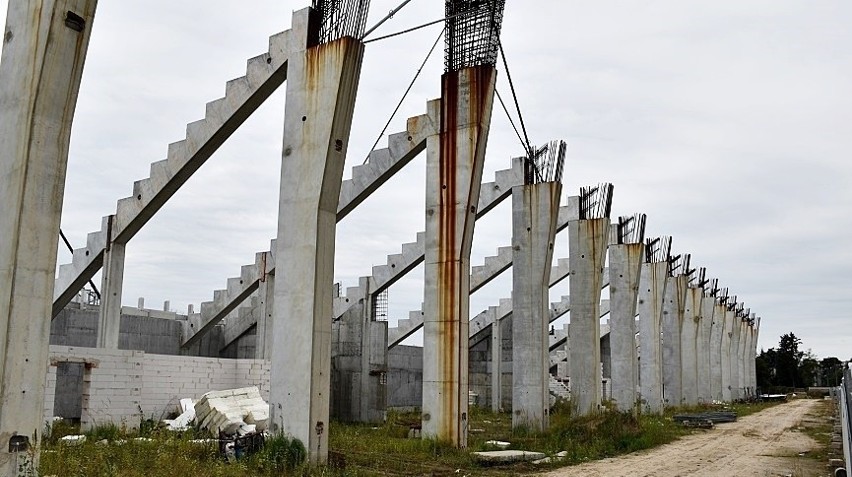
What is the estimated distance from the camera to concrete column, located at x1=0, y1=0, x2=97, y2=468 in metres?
8.36

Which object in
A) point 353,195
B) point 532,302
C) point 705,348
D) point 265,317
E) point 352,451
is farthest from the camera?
point 705,348

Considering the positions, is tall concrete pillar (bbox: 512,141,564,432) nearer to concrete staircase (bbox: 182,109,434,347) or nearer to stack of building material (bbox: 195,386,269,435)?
concrete staircase (bbox: 182,109,434,347)

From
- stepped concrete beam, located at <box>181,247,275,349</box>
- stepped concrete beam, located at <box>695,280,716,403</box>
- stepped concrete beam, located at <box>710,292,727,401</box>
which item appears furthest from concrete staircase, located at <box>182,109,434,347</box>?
stepped concrete beam, located at <box>710,292,727,401</box>

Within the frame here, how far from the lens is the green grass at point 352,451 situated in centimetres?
1039

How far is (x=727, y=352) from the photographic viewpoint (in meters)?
59.0

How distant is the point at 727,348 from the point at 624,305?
35936 mm

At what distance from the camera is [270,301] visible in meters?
24.3

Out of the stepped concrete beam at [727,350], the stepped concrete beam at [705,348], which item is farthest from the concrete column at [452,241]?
the stepped concrete beam at [727,350]

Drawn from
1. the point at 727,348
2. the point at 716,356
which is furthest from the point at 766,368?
the point at 716,356

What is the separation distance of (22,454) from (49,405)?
29.7 ft

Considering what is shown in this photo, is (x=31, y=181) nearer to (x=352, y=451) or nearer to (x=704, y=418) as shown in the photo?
(x=352, y=451)

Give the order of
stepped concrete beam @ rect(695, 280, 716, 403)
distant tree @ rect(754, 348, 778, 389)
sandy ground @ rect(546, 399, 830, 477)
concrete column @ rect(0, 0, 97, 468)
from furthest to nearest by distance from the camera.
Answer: distant tree @ rect(754, 348, 778, 389)
stepped concrete beam @ rect(695, 280, 716, 403)
sandy ground @ rect(546, 399, 830, 477)
concrete column @ rect(0, 0, 97, 468)

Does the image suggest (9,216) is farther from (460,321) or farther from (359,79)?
(460,321)

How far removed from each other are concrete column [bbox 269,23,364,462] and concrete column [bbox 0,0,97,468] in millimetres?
4023
